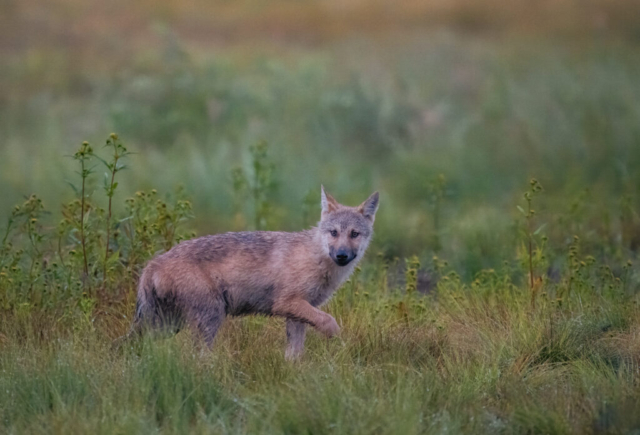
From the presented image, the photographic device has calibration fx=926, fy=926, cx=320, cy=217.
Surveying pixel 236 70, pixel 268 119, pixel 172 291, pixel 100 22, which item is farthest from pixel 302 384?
pixel 100 22

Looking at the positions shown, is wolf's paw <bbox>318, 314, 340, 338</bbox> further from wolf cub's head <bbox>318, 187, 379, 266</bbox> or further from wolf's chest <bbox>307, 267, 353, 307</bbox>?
wolf cub's head <bbox>318, 187, 379, 266</bbox>

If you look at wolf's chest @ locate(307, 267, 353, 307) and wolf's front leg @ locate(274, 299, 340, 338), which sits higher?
wolf's chest @ locate(307, 267, 353, 307)

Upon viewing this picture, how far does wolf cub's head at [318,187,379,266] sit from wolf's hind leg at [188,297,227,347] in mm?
1029

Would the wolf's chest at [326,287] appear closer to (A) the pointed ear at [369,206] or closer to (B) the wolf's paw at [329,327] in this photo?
(B) the wolf's paw at [329,327]

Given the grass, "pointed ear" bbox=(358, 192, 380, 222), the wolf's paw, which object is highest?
"pointed ear" bbox=(358, 192, 380, 222)

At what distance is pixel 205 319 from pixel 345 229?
1417mm

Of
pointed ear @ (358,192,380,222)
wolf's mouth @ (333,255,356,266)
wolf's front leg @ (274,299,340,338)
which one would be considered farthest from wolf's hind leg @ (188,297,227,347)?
pointed ear @ (358,192,380,222)

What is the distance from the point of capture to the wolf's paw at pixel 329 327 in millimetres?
6957

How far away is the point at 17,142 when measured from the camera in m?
14.1

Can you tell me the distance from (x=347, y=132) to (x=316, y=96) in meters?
0.78

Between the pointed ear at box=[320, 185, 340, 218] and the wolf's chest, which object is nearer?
the wolf's chest

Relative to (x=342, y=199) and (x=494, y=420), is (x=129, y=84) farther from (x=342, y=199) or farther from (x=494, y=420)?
(x=494, y=420)

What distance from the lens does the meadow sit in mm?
5723

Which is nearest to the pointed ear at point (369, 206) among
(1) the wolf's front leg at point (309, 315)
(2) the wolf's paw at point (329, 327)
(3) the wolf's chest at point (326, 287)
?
(3) the wolf's chest at point (326, 287)
